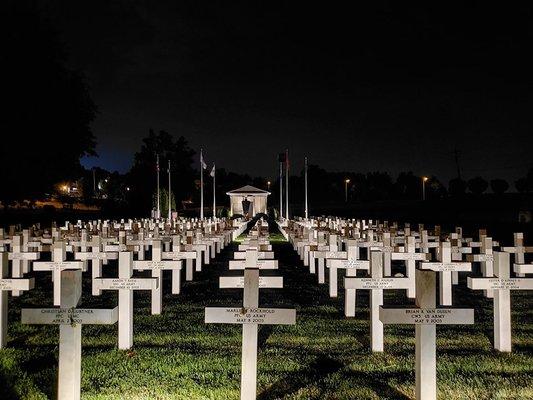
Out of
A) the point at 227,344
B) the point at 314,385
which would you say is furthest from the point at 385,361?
the point at 227,344

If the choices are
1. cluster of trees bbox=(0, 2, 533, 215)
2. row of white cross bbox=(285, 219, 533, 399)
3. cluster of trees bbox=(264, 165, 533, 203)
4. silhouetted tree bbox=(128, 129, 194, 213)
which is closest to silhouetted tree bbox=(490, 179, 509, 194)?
cluster of trees bbox=(264, 165, 533, 203)

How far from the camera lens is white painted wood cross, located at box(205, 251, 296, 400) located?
484cm

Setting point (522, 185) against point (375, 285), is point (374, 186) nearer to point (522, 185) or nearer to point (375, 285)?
point (522, 185)

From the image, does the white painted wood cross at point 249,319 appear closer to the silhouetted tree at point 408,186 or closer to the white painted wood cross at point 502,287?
the white painted wood cross at point 502,287

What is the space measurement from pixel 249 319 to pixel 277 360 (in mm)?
1444

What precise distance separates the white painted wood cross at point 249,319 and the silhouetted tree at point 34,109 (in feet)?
84.8

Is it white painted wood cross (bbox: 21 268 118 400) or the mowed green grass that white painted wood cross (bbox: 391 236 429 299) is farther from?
white painted wood cross (bbox: 21 268 118 400)

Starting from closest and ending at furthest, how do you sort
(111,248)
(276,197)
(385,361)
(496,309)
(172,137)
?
(385,361) → (496,309) → (111,248) → (172,137) → (276,197)

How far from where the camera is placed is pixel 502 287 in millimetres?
6414

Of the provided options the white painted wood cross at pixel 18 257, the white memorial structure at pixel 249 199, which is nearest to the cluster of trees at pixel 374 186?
the white memorial structure at pixel 249 199

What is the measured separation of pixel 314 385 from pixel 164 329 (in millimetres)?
3081

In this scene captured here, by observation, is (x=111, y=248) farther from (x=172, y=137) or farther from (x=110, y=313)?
(x=172, y=137)

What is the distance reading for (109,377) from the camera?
18.3 feet

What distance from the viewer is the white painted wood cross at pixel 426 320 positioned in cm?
470
